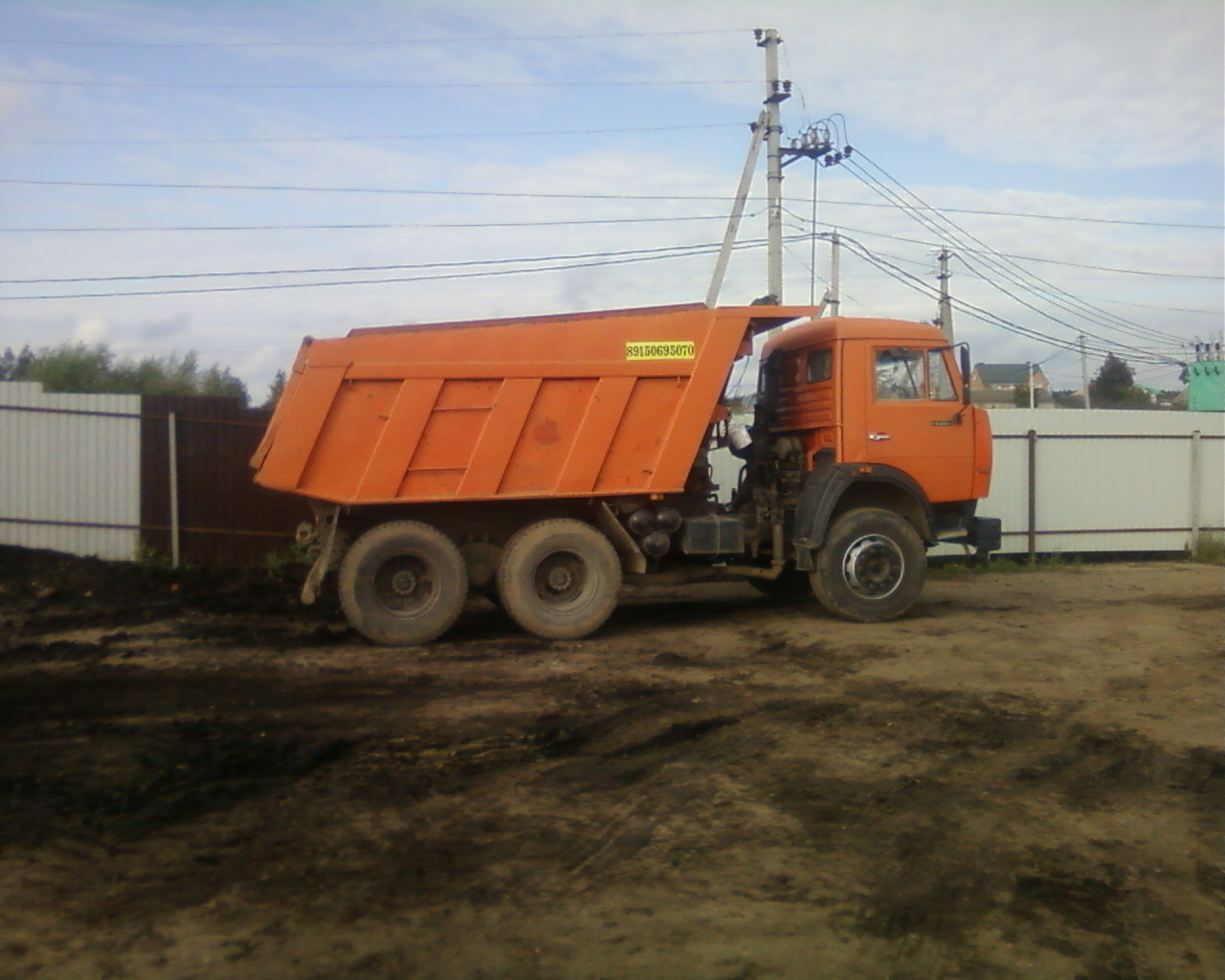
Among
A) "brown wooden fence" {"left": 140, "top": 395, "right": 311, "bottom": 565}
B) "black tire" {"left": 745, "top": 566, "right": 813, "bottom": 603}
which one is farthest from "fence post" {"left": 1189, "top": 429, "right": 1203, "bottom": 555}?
"brown wooden fence" {"left": 140, "top": 395, "right": 311, "bottom": 565}

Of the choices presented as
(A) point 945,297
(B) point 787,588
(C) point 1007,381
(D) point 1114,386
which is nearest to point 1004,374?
(C) point 1007,381

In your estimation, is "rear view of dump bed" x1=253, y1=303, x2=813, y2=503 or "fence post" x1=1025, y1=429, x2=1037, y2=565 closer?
"rear view of dump bed" x1=253, y1=303, x2=813, y2=503

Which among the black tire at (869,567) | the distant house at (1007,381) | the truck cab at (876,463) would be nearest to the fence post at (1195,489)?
the truck cab at (876,463)

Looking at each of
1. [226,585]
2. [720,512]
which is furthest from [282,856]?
[226,585]

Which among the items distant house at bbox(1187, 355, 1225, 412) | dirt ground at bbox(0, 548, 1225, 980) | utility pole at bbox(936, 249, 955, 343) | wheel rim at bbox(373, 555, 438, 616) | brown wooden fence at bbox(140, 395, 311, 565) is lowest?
dirt ground at bbox(0, 548, 1225, 980)

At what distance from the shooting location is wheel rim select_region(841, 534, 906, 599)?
1046 cm

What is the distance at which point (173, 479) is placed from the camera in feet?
43.1

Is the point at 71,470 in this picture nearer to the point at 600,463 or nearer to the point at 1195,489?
the point at 600,463

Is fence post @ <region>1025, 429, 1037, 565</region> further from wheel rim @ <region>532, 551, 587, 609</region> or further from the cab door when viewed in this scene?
wheel rim @ <region>532, 551, 587, 609</region>

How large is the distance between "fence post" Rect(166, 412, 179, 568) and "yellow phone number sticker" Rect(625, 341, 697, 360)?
20.8 feet

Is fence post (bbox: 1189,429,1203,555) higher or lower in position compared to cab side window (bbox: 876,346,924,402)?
lower

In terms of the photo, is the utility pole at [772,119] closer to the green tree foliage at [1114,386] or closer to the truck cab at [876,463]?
the truck cab at [876,463]

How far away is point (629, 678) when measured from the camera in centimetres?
832

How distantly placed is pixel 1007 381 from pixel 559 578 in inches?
2268
